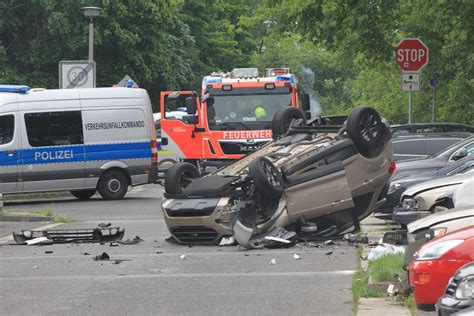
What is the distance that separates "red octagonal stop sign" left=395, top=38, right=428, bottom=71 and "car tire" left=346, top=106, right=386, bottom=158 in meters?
11.1

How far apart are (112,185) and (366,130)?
10591 millimetres

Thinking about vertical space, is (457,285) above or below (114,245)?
above

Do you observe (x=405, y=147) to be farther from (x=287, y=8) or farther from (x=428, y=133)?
(x=287, y=8)

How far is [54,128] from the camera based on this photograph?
74.7 ft

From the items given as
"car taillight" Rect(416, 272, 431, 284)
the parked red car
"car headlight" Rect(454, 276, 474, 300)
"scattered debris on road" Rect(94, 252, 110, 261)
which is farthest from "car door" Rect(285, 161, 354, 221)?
"car headlight" Rect(454, 276, 474, 300)

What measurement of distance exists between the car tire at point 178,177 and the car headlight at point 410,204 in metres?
3.15

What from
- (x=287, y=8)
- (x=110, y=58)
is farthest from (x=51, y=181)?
(x=110, y=58)

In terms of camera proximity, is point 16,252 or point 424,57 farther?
point 424,57

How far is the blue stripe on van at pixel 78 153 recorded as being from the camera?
22362 millimetres

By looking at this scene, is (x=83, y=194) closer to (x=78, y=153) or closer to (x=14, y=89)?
(x=78, y=153)

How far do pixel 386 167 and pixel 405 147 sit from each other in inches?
367

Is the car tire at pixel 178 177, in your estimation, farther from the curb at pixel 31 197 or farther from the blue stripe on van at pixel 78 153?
the curb at pixel 31 197

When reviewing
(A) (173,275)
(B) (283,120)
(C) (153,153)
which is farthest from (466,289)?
(C) (153,153)

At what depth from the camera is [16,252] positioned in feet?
46.0
